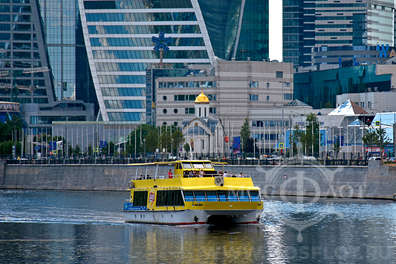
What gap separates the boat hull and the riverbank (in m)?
9.74

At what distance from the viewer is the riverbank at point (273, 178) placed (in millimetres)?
147500

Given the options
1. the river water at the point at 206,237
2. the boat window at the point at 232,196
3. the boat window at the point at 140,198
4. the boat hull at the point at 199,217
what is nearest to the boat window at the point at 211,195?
the boat hull at the point at 199,217

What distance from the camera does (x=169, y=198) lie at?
110125 mm

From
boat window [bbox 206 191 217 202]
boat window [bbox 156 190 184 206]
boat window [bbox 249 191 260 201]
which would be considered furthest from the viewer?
boat window [bbox 156 190 184 206]

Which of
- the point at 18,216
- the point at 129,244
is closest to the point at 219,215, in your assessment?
the point at 129,244

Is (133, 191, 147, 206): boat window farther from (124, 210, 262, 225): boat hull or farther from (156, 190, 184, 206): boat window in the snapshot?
(156, 190, 184, 206): boat window

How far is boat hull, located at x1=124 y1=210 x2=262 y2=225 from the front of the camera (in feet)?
352

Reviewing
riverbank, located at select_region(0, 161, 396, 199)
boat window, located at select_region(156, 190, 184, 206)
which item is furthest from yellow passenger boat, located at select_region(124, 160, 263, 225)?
riverbank, located at select_region(0, 161, 396, 199)

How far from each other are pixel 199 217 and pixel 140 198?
1104 cm

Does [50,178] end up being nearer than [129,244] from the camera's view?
No

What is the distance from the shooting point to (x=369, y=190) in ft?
485

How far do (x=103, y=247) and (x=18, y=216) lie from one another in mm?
32691

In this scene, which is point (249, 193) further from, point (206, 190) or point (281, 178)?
point (281, 178)

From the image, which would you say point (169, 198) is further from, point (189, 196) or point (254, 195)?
point (254, 195)
